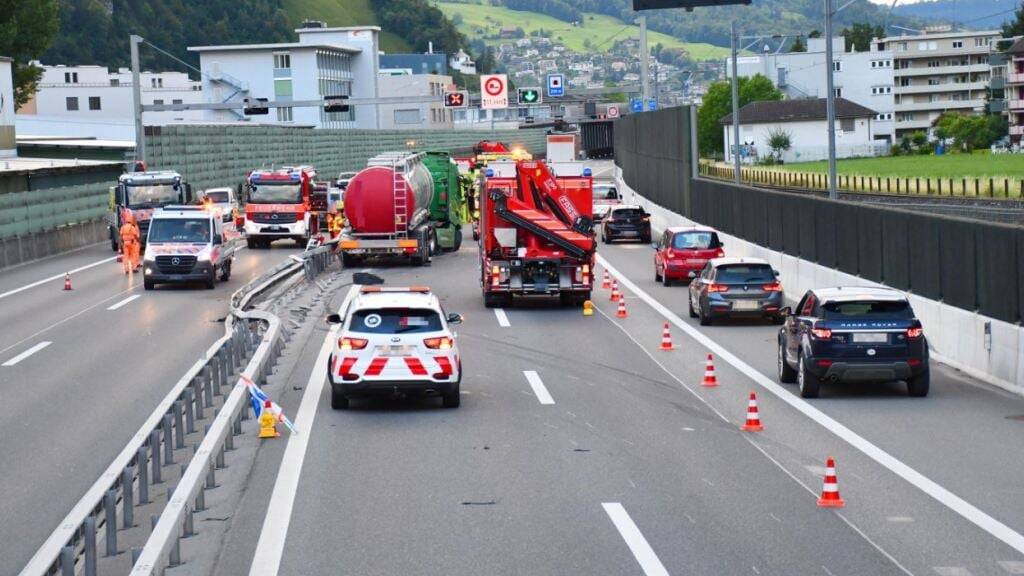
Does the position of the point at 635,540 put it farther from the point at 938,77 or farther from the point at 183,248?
the point at 938,77

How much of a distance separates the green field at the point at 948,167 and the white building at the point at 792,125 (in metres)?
7.07

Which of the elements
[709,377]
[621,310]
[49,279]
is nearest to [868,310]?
[709,377]

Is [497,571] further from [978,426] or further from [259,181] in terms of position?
[259,181]

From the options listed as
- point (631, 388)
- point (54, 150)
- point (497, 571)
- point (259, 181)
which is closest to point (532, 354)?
point (631, 388)

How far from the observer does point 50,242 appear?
186 ft

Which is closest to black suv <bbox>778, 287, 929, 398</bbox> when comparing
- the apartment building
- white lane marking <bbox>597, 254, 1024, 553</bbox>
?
white lane marking <bbox>597, 254, 1024, 553</bbox>

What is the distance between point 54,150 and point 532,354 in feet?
209

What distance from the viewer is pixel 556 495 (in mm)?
15336

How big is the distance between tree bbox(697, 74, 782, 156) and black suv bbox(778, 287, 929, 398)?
143 m

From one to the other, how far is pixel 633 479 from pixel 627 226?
139 ft

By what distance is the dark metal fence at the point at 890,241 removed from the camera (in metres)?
23.7

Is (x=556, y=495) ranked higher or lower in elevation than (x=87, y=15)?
lower

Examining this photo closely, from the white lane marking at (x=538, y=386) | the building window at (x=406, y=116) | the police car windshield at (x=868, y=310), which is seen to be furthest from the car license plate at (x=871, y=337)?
the building window at (x=406, y=116)

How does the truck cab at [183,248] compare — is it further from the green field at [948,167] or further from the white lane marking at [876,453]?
the green field at [948,167]
